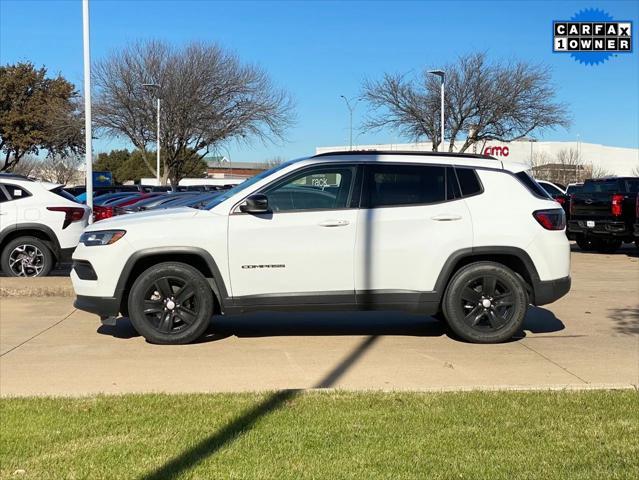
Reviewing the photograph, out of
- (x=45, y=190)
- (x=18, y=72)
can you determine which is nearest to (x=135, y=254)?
(x=45, y=190)

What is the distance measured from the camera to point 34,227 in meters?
11.2

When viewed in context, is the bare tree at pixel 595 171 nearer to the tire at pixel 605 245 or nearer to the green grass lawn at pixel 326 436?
the tire at pixel 605 245

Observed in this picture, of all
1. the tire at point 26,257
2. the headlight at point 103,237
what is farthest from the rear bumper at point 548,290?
the tire at point 26,257

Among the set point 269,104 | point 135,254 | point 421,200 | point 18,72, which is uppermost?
point 18,72

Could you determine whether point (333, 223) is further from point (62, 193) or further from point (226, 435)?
point (62, 193)

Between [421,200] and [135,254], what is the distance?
285 cm

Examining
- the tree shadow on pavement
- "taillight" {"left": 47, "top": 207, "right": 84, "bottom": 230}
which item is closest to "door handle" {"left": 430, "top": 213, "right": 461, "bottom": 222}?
the tree shadow on pavement

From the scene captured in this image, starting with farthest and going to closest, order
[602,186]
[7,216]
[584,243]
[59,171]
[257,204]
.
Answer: [59,171] < [584,243] < [602,186] < [7,216] < [257,204]

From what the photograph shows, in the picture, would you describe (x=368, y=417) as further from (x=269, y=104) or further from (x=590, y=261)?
(x=269, y=104)

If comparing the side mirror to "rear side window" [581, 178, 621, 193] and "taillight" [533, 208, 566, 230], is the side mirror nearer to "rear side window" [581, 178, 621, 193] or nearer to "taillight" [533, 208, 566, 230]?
"taillight" [533, 208, 566, 230]

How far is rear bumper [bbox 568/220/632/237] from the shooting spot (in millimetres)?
16766

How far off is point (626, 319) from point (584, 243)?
10898mm

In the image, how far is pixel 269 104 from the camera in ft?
123

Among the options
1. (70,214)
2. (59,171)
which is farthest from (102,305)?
(59,171)
